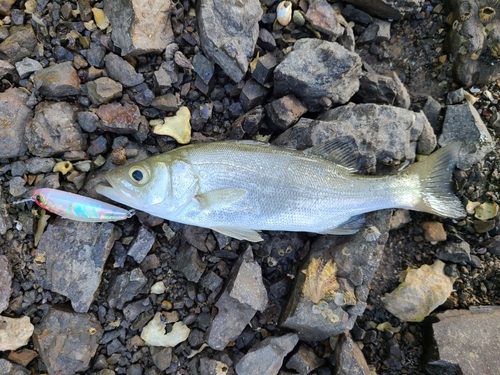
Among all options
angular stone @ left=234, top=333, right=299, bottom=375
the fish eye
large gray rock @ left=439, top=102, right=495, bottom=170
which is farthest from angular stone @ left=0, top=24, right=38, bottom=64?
large gray rock @ left=439, top=102, right=495, bottom=170

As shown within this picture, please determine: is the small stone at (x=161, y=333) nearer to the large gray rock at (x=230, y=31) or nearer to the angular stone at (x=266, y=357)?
the angular stone at (x=266, y=357)

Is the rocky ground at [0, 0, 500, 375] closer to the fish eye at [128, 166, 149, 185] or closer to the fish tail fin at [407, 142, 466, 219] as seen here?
the fish tail fin at [407, 142, 466, 219]

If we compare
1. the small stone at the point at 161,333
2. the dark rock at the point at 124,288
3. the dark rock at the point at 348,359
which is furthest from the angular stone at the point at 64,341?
the dark rock at the point at 348,359

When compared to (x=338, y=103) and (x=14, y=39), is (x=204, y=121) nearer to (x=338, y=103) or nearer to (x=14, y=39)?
(x=338, y=103)

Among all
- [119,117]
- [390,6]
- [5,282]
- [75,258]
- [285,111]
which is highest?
[390,6]

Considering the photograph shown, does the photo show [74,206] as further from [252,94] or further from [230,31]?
[230,31]

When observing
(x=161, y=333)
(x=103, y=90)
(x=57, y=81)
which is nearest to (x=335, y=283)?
(x=161, y=333)

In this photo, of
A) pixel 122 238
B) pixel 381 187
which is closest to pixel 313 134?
pixel 381 187
